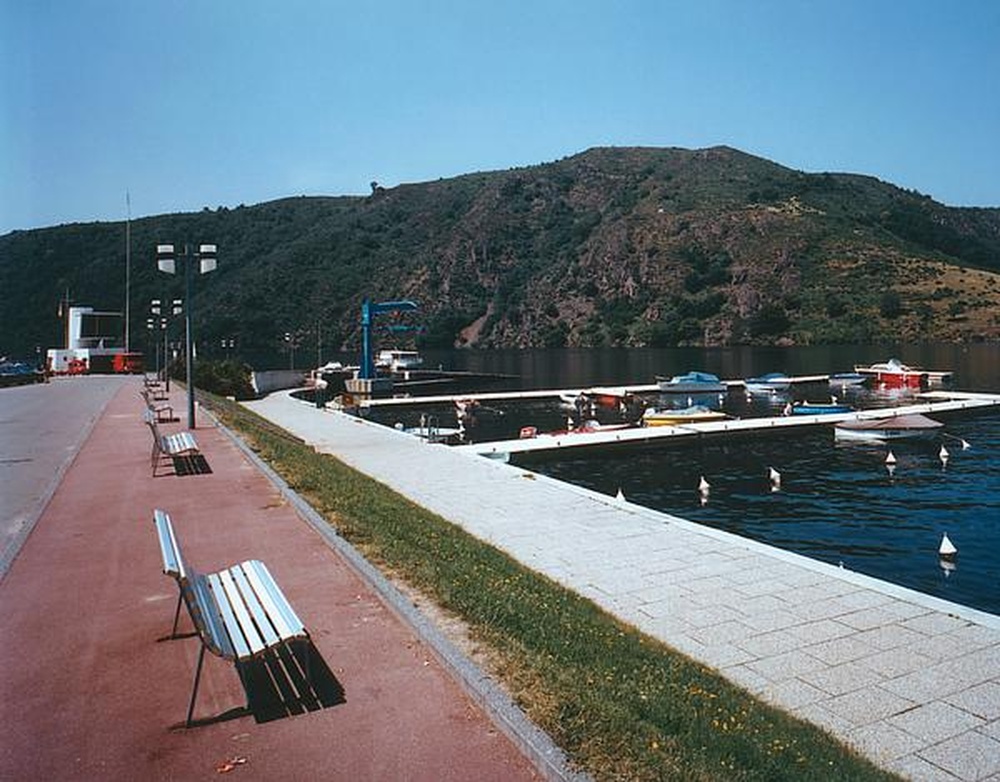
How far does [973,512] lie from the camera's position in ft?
54.3

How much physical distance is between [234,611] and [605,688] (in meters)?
2.33

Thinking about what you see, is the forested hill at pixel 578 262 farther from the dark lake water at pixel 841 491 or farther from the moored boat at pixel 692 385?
the dark lake water at pixel 841 491

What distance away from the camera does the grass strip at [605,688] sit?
4113 mm

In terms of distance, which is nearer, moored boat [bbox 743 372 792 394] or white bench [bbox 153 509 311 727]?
white bench [bbox 153 509 311 727]

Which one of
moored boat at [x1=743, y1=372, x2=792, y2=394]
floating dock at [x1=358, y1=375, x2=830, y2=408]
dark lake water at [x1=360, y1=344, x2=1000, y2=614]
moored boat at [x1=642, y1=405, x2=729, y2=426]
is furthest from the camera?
moored boat at [x1=743, y1=372, x2=792, y2=394]

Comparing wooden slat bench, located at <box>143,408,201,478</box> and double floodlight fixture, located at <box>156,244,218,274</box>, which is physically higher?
double floodlight fixture, located at <box>156,244,218,274</box>

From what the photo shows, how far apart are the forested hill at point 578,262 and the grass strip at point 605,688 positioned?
3574 inches

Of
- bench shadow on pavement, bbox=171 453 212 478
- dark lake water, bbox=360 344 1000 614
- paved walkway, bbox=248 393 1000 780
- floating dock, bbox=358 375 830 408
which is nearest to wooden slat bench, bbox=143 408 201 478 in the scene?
bench shadow on pavement, bbox=171 453 212 478

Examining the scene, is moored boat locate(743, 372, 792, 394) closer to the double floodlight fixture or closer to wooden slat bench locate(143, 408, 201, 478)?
the double floodlight fixture

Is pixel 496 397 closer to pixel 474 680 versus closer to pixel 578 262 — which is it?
pixel 474 680

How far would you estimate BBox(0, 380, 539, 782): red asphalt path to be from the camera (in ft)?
13.4

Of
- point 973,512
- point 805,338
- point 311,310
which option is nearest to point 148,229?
point 311,310

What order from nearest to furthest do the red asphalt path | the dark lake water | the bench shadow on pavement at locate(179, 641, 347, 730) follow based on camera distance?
1. the red asphalt path
2. the bench shadow on pavement at locate(179, 641, 347, 730)
3. the dark lake water

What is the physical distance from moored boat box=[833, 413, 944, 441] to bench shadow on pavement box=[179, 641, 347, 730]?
78.2 feet
